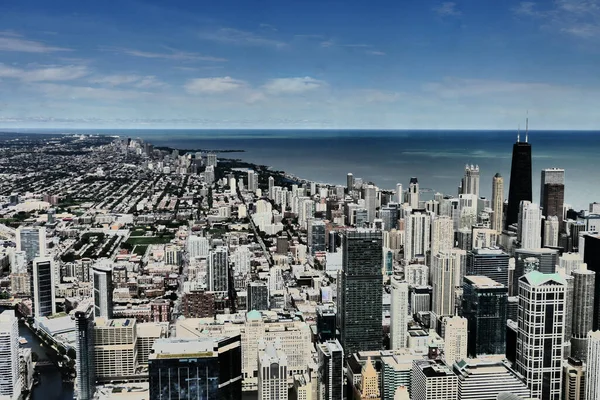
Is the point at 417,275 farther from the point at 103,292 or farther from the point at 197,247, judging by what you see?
the point at 103,292

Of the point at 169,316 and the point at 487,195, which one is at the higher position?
the point at 487,195

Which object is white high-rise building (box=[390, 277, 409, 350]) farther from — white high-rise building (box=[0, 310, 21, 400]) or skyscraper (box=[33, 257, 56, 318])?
skyscraper (box=[33, 257, 56, 318])

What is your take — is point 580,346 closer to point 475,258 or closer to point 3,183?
point 475,258

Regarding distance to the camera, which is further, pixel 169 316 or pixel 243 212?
pixel 243 212

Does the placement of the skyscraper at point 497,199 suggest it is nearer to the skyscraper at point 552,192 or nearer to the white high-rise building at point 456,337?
the skyscraper at point 552,192

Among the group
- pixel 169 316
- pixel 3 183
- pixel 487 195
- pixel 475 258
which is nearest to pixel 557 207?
pixel 487 195
